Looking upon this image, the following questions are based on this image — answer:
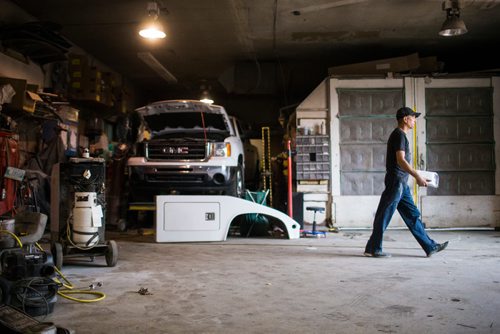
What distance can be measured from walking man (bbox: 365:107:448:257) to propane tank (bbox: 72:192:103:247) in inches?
124

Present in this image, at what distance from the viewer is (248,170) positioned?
11.7 meters

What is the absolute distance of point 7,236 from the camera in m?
3.65

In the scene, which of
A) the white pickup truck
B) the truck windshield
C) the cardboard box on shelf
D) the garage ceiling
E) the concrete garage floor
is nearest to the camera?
the concrete garage floor

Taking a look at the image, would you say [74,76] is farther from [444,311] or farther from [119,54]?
[444,311]

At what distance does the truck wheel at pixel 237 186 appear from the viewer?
7319 millimetres

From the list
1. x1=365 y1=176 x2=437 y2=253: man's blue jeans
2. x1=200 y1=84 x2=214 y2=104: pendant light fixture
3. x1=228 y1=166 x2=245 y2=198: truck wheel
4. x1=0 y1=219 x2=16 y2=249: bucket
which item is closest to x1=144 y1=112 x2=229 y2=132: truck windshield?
x1=228 y1=166 x2=245 y2=198: truck wheel

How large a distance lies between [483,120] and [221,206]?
219 inches

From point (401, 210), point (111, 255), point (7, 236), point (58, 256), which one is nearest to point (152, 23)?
point (111, 255)

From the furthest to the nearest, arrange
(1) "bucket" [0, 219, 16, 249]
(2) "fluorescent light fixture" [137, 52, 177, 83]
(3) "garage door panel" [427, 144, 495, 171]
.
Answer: (2) "fluorescent light fixture" [137, 52, 177, 83] → (3) "garage door panel" [427, 144, 495, 171] → (1) "bucket" [0, 219, 16, 249]

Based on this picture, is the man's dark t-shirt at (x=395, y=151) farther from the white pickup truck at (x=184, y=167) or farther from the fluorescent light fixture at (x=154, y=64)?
the fluorescent light fixture at (x=154, y=64)

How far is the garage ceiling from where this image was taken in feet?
25.7

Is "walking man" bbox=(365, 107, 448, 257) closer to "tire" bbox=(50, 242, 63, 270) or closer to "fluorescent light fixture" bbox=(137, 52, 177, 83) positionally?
"tire" bbox=(50, 242, 63, 270)

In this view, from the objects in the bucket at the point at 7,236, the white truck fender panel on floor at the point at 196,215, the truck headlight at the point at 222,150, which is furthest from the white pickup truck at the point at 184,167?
the bucket at the point at 7,236

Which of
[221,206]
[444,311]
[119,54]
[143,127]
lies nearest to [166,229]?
[221,206]
